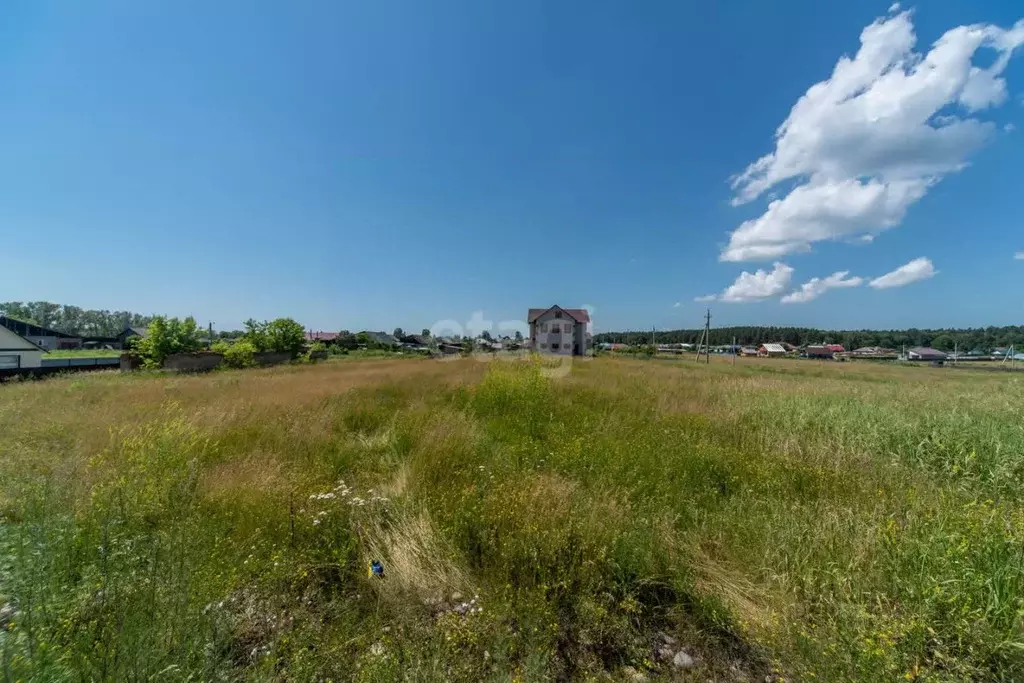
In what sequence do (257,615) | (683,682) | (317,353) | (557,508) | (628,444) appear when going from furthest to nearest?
1. (317,353)
2. (628,444)
3. (557,508)
4. (257,615)
5. (683,682)

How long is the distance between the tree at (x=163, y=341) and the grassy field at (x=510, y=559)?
93.5 ft

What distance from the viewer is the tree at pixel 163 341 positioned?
2627cm

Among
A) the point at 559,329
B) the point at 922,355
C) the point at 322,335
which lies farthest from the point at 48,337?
the point at 922,355

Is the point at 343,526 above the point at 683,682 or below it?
above

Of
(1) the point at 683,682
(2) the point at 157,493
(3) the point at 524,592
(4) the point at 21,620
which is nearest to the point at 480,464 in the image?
(3) the point at 524,592

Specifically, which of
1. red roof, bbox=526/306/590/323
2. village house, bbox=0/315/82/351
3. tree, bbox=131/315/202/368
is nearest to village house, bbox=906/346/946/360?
red roof, bbox=526/306/590/323

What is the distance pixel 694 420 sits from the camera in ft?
22.6

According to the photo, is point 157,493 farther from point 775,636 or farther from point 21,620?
point 775,636

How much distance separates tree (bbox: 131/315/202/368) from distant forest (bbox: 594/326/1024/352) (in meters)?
71.1

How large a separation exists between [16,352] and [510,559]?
42.5 metres

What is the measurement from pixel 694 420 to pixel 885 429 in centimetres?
295

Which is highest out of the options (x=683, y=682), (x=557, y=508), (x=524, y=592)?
(x=557, y=508)

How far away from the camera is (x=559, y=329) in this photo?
4091 centimetres

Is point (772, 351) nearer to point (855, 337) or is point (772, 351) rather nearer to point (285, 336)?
point (855, 337)
